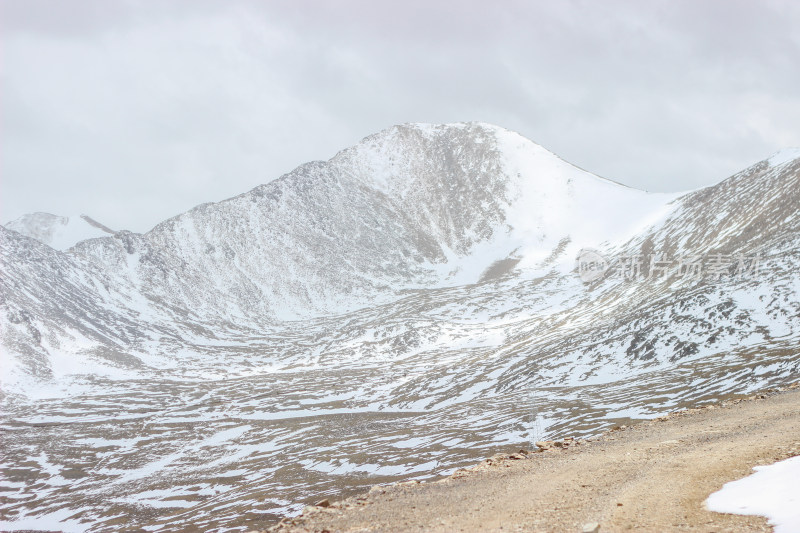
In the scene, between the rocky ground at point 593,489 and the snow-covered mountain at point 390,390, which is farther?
the snow-covered mountain at point 390,390

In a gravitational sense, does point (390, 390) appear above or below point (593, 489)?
below

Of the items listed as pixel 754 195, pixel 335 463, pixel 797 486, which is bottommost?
pixel 335 463

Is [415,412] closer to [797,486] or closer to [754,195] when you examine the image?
[797,486]

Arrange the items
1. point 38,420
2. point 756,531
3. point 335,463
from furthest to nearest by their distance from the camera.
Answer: point 38,420 < point 335,463 < point 756,531

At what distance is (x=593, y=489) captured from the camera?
1748 cm

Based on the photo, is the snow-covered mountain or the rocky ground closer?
the rocky ground

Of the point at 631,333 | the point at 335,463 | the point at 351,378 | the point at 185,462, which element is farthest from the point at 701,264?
the point at 185,462

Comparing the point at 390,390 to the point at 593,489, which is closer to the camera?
the point at 593,489

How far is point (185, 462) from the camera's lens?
10938 centimetres

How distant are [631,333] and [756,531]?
124 meters

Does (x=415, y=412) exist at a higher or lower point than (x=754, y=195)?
lower

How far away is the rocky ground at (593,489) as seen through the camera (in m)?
14.5

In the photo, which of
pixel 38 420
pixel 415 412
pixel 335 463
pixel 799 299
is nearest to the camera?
pixel 335 463

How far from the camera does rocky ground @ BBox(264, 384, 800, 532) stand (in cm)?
1447
